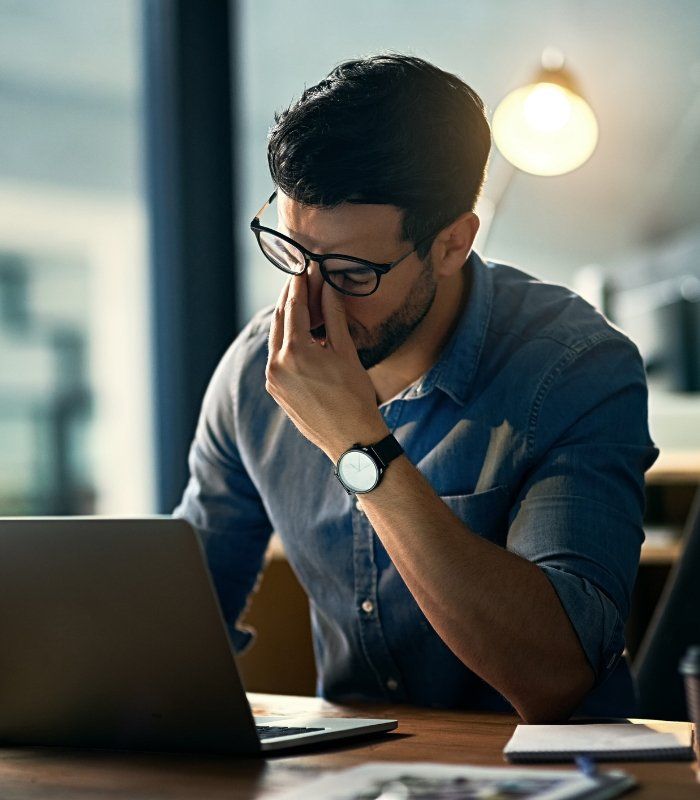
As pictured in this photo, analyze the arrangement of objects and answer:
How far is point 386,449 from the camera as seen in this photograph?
1.30 meters

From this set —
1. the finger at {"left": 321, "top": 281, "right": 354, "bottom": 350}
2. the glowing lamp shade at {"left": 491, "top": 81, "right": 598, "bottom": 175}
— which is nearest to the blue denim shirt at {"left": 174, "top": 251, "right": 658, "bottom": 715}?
the finger at {"left": 321, "top": 281, "right": 354, "bottom": 350}

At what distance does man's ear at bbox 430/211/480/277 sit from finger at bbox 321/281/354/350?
6.6 inches

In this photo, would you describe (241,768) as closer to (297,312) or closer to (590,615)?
(590,615)

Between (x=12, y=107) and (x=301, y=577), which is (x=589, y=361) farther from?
(x=12, y=107)

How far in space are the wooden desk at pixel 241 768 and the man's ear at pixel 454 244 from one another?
64cm

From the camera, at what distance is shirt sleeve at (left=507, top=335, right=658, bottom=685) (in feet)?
4.07

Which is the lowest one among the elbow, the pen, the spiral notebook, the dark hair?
the elbow

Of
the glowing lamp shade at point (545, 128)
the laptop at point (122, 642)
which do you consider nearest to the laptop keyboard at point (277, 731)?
the laptop at point (122, 642)

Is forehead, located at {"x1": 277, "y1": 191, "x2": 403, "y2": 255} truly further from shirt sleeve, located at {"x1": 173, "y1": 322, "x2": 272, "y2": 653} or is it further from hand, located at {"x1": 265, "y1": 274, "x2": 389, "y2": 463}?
shirt sleeve, located at {"x1": 173, "y1": 322, "x2": 272, "y2": 653}

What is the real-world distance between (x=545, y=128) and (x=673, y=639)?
1240 millimetres

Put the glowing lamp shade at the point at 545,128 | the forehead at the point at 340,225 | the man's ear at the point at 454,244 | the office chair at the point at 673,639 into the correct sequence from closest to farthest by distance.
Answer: the forehead at the point at 340,225
the man's ear at the point at 454,244
the office chair at the point at 673,639
the glowing lamp shade at the point at 545,128

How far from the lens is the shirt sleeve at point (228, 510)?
5.53 ft

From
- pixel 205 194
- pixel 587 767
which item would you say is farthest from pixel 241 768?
pixel 205 194

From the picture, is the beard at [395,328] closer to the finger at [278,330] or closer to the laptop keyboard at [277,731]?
the finger at [278,330]
